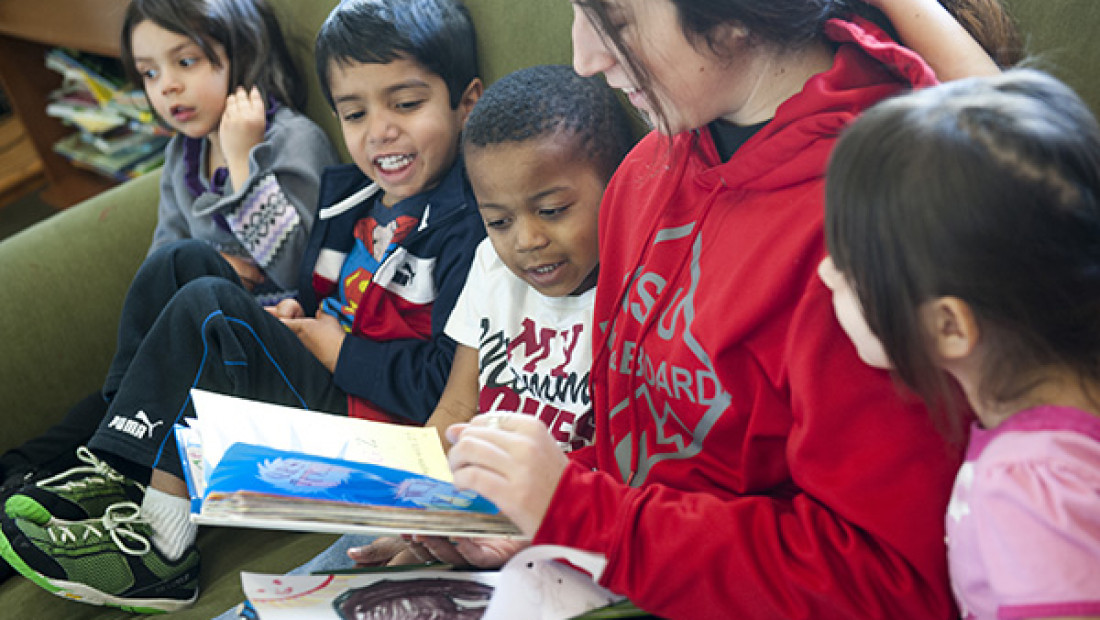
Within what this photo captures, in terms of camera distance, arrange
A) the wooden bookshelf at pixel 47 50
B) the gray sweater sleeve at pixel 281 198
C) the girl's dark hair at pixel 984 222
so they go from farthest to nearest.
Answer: the wooden bookshelf at pixel 47 50 → the gray sweater sleeve at pixel 281 198 → the girl's dark hair at pixel 984 222

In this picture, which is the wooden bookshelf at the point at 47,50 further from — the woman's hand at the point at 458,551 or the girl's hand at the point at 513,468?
the girl's hand at the point at 513,468

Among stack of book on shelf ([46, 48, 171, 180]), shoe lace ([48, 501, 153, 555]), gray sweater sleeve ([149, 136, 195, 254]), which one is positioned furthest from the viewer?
stack of book on shelf ([46, 48, 171, 180])

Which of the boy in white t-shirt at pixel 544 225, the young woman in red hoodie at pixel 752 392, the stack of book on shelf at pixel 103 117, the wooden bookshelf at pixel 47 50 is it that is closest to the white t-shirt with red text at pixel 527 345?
the boy in white t-shirt at pixel 544 225

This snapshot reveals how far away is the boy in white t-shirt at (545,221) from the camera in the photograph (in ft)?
3.76

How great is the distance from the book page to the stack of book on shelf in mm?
1871

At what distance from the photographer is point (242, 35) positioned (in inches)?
68.0

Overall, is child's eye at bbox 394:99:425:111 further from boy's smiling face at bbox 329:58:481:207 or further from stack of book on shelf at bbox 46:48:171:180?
stack of book on shelf at bbox 46:48:171:180

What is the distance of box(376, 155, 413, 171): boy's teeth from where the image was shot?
4.76ft

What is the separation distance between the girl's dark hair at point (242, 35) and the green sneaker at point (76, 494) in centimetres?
70

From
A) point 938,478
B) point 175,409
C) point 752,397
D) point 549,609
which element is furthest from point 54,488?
point 938,478

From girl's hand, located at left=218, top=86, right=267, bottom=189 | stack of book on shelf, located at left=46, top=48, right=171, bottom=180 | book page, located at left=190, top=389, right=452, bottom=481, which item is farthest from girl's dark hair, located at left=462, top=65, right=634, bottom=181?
stack of book on shelf, located at left=46, top=48, right=171, bottom=180

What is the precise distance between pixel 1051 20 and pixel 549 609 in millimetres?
690

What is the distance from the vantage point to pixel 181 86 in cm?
177

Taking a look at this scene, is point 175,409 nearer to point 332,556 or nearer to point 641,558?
point 332,556
